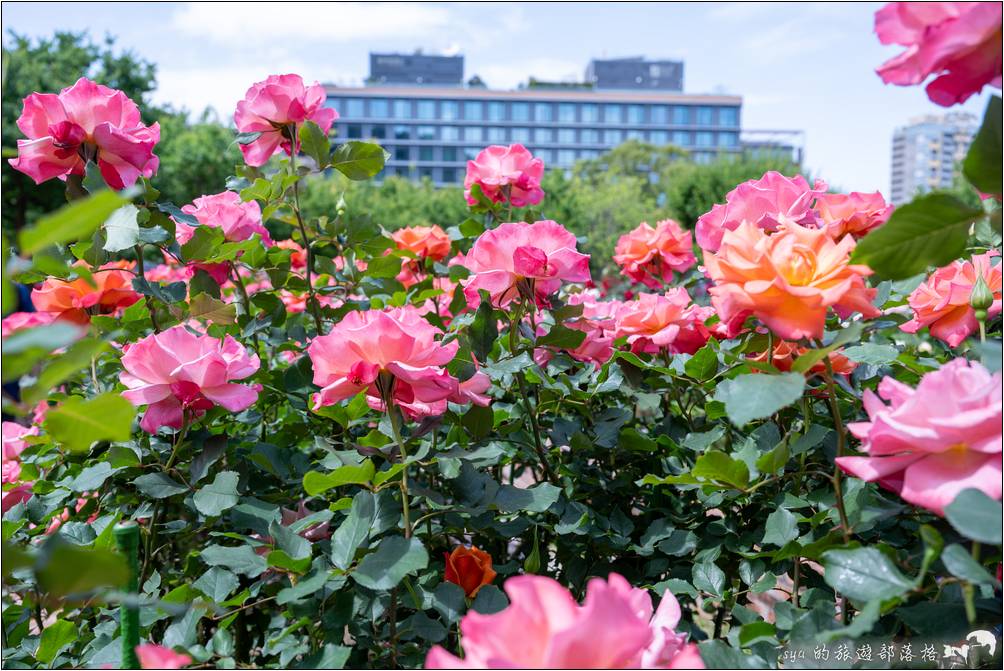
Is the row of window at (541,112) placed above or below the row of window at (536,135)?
above

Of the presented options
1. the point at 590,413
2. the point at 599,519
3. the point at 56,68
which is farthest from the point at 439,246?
the point at 56,68

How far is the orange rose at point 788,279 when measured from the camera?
0.52m

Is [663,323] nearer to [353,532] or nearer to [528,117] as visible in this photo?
[353,532]

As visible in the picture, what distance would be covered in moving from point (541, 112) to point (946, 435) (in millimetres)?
50883

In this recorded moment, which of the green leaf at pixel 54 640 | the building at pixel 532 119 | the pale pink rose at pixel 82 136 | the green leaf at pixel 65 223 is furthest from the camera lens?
the building at pixel 532 119

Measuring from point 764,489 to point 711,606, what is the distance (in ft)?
1.59

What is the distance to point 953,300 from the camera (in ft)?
2.51

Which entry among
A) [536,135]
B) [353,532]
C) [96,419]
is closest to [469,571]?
[353,532]

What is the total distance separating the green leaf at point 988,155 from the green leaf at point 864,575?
0.23 m

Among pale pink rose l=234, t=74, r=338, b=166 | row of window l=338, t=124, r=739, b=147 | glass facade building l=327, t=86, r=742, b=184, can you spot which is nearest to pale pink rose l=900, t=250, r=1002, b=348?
pale pink rose l=234, t=74, r=338, b=166

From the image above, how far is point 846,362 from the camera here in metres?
0.76

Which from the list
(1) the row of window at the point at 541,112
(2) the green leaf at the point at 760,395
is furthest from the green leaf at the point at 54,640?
(1) the row of window at the point at 541,112

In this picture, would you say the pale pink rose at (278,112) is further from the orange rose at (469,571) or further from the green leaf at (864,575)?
the green leaf at (864,575)

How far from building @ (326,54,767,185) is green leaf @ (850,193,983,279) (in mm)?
49170
